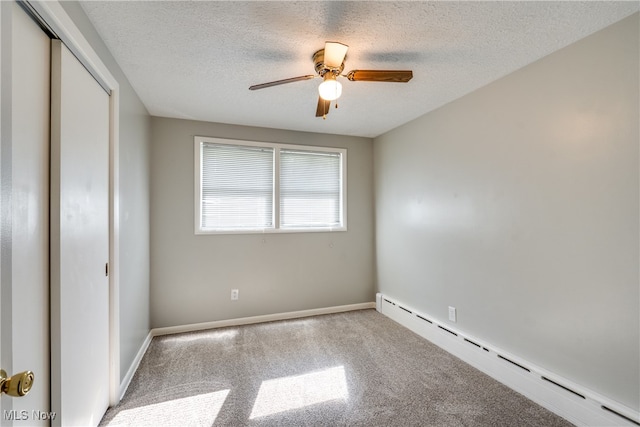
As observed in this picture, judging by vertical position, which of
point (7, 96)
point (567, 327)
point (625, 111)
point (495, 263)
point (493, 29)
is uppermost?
point (493, 29)

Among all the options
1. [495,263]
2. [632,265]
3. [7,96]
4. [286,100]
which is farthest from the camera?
[286,100]

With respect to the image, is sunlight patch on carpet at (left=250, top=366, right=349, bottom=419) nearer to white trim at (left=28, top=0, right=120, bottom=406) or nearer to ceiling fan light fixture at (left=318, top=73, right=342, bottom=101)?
white trim at (left=28, top=0, right=120, bottom=406)

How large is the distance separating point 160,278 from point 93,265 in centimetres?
151

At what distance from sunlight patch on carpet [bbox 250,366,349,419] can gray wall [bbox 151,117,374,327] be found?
4.25ft

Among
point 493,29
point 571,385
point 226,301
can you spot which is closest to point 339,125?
point 493,29

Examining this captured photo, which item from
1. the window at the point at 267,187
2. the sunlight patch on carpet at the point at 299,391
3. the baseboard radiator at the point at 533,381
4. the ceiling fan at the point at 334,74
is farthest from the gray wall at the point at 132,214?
the baseboard radiator at the point at 533,381

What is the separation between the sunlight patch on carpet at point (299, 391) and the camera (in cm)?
190

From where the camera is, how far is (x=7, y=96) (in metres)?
0.88

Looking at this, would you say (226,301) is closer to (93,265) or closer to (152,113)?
(93,265)

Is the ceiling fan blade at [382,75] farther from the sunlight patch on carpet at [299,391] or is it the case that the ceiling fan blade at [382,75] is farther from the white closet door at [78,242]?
the sunlight patch on carpet at [299,391]

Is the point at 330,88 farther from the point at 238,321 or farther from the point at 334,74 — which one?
the point at 238,321

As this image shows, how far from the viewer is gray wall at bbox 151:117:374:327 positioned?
3.04 m

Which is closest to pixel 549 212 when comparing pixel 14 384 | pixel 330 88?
pixel 330 88

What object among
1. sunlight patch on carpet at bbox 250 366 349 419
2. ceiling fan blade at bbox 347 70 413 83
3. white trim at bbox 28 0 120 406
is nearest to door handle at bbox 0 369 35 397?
white trim at bbox 28 0 120 406
